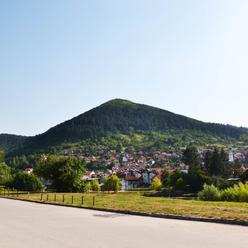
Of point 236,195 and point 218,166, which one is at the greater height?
point 218,166

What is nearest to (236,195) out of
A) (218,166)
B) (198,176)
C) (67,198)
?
(67,198)

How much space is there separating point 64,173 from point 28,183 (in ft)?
39.9

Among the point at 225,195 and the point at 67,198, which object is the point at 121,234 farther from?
the point at 225,195

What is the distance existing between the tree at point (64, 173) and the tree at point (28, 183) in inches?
248

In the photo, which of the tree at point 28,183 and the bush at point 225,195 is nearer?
the bush at point 225,195

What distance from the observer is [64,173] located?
56.3m

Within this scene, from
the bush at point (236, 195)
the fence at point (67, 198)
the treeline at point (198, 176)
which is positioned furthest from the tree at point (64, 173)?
the bush at point (236, 195)

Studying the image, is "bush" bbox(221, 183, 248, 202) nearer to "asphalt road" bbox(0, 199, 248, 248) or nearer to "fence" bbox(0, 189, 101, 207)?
"fence" bbox(0, 189, 101, 207)

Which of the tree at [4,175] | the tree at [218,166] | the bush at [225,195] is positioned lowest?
the bush at [225,195]

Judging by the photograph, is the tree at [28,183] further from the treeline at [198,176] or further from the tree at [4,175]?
the treeline at [198,176]

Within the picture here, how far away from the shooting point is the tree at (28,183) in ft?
213

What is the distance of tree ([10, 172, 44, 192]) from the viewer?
213 feet

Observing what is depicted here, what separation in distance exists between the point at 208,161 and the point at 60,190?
59.0m

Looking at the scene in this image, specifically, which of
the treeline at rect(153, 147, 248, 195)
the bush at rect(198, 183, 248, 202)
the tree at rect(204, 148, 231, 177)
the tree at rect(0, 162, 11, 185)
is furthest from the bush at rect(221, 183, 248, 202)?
the tree at rect(204, 148, 231, 177)
